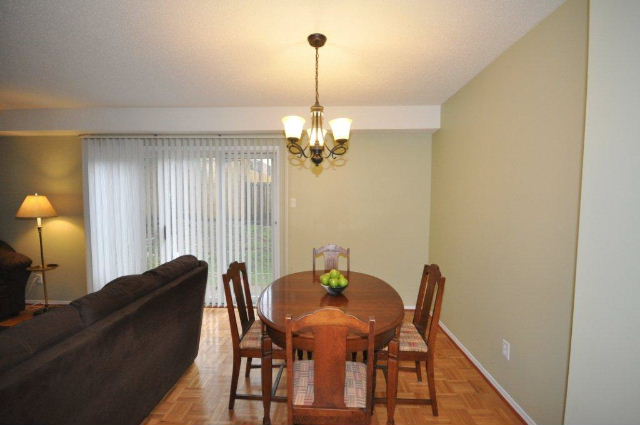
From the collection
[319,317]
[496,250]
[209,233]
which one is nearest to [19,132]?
[209,233]

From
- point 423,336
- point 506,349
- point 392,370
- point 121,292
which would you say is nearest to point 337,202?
point 423,336

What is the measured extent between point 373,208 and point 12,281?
4.52 m

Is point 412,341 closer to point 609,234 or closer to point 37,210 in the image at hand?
point 609,234

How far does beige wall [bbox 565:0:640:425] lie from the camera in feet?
4.51

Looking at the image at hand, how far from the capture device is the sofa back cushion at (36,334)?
111 cm

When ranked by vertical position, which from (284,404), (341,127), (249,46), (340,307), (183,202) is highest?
(249,46)

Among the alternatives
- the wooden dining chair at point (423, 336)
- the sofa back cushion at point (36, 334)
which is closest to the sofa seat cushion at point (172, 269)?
the sofa back cushion at point (36, 334)

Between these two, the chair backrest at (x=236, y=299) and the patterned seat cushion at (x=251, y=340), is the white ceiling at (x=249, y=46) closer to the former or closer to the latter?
the chair backrest at (x=236, y=299)

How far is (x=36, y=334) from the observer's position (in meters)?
1.23

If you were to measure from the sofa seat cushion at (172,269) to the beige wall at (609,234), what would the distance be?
8.22 ft

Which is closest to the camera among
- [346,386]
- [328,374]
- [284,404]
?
[328,374]

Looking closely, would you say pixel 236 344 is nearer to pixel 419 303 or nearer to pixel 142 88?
pixel 419 303

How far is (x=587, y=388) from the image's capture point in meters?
1.50

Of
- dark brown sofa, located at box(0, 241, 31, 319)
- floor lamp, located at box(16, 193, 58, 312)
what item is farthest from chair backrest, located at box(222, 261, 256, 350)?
dark brown sofa, located at box(0, 241, 31, 319)
